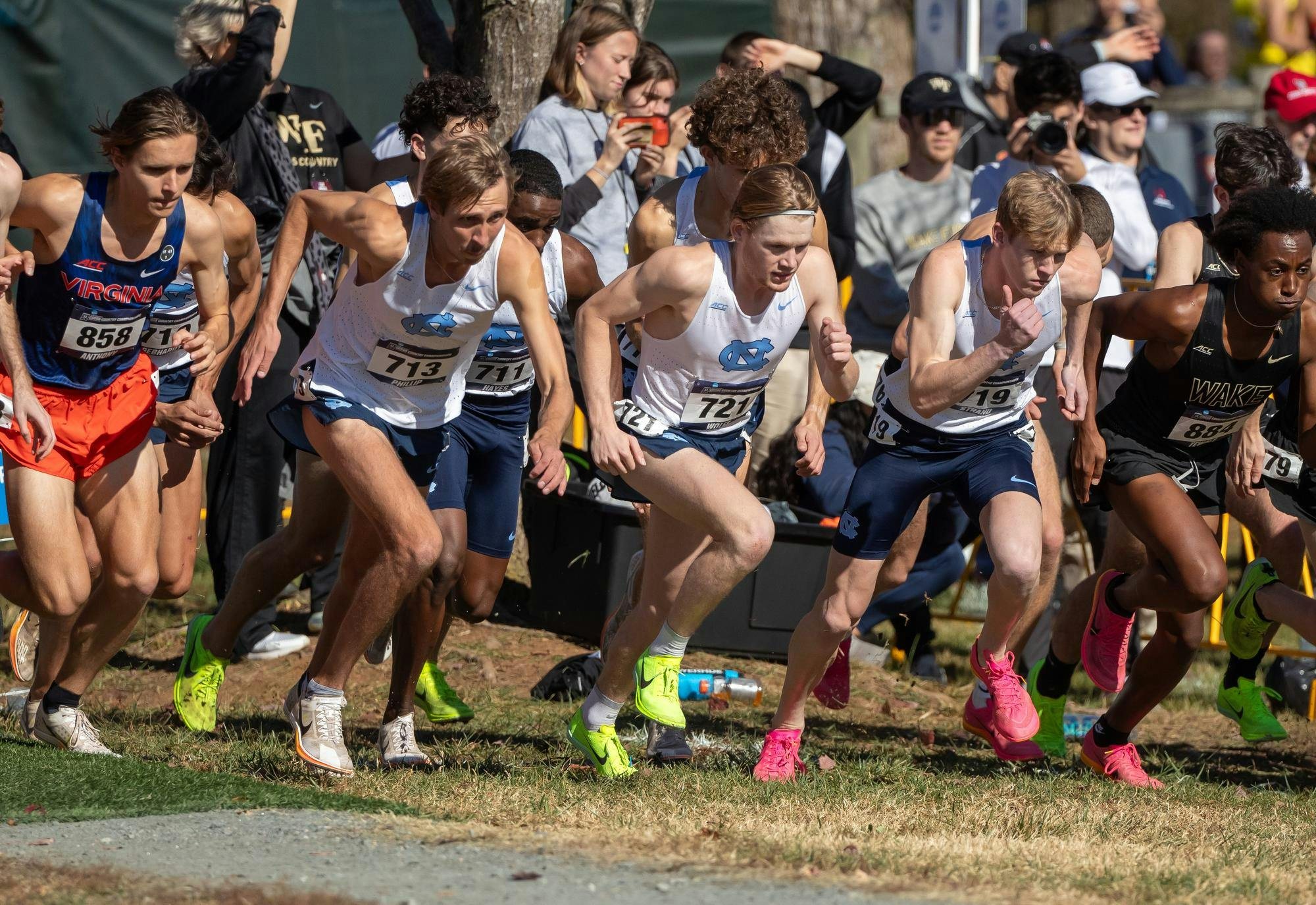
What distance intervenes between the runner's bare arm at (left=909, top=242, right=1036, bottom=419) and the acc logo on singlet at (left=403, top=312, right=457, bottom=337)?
1.58 m

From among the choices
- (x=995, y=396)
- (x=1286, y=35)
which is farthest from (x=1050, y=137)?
(x=1286, y=35)

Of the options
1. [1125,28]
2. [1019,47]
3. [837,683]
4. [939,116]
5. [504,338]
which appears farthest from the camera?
[1125,28]

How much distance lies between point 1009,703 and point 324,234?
295cm

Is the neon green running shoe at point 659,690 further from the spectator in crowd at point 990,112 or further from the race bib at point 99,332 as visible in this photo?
the spectator in crowd at point 990,112

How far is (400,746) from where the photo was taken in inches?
240

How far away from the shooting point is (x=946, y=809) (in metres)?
5.59

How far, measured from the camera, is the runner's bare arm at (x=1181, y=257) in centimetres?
676

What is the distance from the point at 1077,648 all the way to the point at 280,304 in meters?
3.44

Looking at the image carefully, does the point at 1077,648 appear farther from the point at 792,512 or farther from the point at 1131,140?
the point at 1131,140

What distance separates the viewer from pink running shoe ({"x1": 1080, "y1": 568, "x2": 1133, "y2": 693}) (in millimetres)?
6762

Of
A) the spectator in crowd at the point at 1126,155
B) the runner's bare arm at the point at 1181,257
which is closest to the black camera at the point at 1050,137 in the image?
the spectator in crowd at the point at 1126,155

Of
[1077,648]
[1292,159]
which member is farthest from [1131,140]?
[1077,648]

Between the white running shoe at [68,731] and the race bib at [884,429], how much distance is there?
2.94m

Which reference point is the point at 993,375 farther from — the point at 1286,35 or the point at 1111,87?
the point at 1286,35
